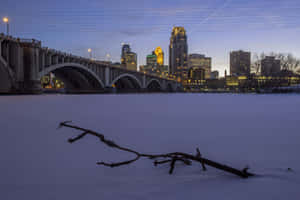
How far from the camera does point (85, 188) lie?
142 cm

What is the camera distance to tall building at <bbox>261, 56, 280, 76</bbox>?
49.6 metres

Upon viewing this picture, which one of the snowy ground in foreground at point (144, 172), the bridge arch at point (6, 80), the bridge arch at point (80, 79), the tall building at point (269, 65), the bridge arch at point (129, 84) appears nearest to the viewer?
the snowy ground in foreground at point (144, 172)

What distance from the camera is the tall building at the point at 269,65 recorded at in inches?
1951

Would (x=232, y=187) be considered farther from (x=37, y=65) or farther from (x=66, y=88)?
(x=66, y=88)

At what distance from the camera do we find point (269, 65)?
52.2m

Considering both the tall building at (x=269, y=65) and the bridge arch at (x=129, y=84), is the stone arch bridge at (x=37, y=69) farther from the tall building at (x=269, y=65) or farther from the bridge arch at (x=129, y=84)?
the tall building at (x=269, y=65)

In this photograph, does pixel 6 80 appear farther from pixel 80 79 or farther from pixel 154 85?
pixel 154 85

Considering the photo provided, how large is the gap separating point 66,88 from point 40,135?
162 ft

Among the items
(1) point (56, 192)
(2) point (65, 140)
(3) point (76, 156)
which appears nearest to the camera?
(1) point (56, 192)

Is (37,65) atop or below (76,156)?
atop

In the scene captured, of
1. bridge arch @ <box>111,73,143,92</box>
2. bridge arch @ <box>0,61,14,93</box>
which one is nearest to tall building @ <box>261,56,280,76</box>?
bridge arch @ <box>111,73,143,92</box>

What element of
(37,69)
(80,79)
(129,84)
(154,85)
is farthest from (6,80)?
(154,85)

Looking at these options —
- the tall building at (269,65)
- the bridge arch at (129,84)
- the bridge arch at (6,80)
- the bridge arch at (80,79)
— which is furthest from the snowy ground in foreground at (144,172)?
the bridge arch at (129,84)

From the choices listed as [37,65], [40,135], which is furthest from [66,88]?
[40,135]
